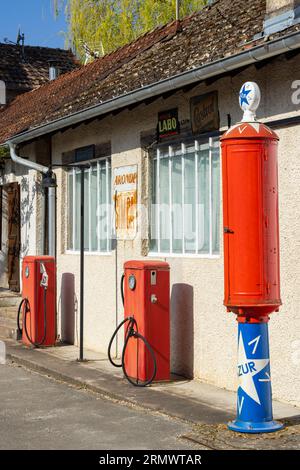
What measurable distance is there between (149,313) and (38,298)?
3.47 metres

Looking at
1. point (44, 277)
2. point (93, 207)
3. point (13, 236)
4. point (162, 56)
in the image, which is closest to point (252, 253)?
point (162, 56)

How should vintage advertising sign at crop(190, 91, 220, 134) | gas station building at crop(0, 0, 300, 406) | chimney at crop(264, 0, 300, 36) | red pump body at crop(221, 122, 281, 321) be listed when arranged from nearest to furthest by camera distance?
red pump body at crop(221, 122, 281, 321) < gas station building at crop(0, 0, 300, 406) < chimney at crop(264, 0, 300, 36) < vintage advertising sign at crop(190, 91, 220, 134)

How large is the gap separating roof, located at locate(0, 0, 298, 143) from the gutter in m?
0.15

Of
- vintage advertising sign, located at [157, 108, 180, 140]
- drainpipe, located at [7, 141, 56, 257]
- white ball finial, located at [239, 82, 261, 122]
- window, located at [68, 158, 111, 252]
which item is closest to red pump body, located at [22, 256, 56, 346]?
window, located at [68, 158, 111, 252]

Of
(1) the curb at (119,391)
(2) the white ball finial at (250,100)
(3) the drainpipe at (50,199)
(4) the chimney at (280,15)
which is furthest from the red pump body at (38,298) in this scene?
(2) the white ball finial at (250,100)

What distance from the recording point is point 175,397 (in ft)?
28.1

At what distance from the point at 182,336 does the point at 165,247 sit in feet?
4.05

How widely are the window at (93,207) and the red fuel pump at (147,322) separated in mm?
2807

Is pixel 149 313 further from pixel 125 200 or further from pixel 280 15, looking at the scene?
pixel 280 15

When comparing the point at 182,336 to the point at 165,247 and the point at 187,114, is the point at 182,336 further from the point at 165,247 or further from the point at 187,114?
the point at 187,114

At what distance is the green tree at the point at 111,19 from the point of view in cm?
2784

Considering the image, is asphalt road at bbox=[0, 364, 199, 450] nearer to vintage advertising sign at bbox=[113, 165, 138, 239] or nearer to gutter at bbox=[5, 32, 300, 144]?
vintage advertising sign at bbox=[113, 165, 138, 239]

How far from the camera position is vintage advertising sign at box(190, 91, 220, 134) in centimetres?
930
